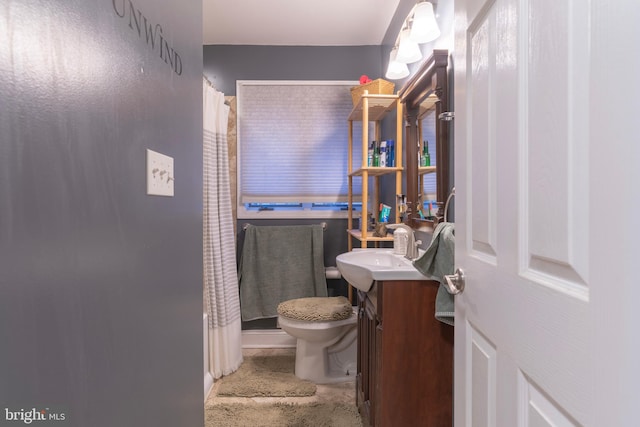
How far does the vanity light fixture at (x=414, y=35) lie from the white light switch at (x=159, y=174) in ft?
4.31

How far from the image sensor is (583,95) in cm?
48

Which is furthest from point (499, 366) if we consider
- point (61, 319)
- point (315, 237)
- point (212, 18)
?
point (212, 18)

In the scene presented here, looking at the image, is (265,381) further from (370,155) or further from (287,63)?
(287,63)

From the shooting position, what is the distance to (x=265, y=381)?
95.1 inches

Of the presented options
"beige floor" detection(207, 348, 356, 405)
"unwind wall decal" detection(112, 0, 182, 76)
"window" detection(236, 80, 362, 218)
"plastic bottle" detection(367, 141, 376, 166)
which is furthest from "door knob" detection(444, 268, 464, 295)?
"window" detection(236, 80, 362, 218)

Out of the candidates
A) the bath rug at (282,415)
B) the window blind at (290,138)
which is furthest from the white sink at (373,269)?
the window blind at (290,138)

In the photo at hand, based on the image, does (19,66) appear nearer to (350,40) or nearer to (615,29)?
(615,29)

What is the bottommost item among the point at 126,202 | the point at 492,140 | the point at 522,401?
the point at 522,401

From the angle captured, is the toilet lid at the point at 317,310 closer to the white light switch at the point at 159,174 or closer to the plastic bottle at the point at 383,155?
the plastic bottle at the point at 383,155

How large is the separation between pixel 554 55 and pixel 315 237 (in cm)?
250

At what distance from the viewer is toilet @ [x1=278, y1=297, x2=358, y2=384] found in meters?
2.24

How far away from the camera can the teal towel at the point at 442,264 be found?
1.26 meters

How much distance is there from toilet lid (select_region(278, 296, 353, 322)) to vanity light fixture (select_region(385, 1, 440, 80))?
4.76ft

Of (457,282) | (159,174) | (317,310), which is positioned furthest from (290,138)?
(457,282)
